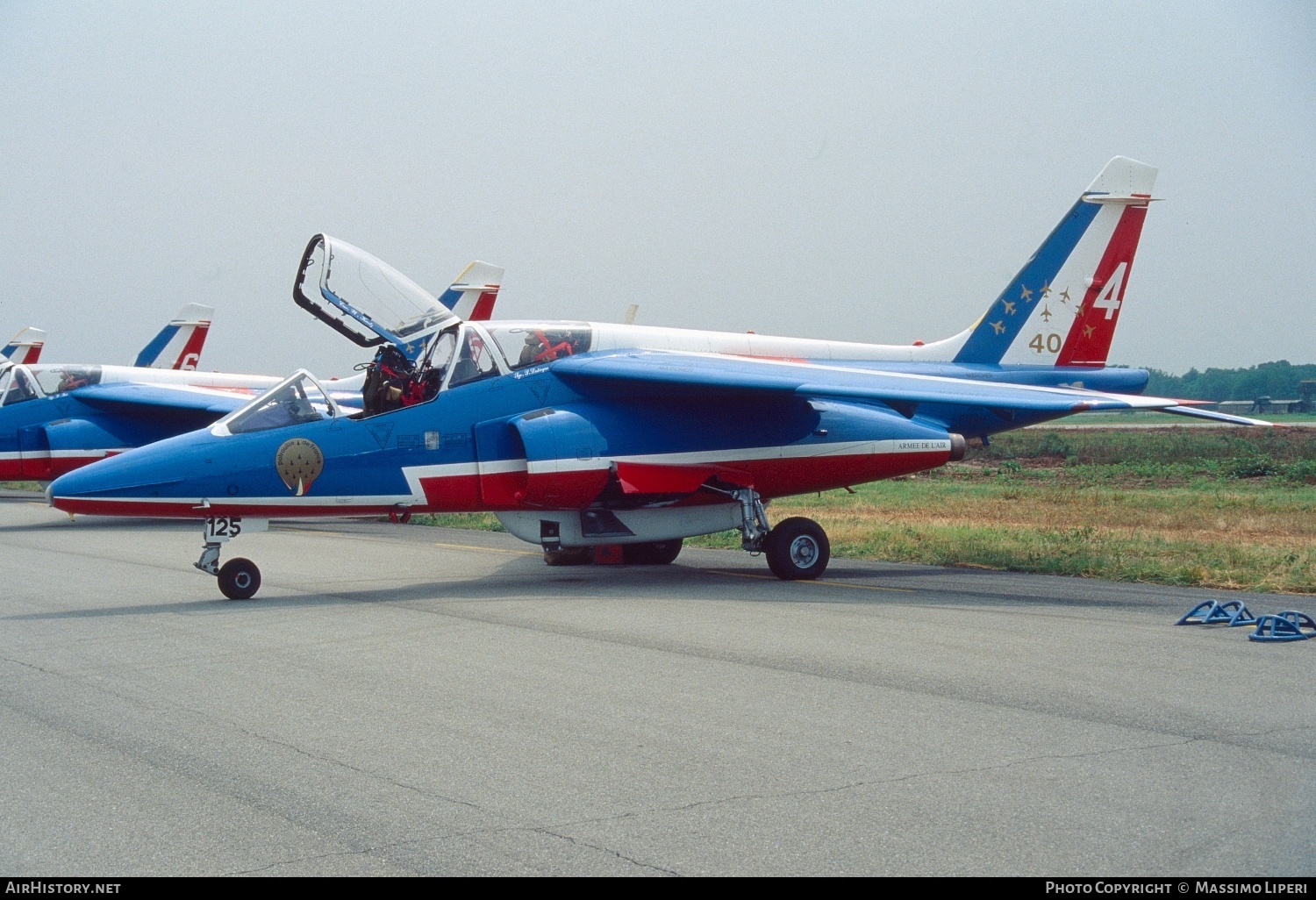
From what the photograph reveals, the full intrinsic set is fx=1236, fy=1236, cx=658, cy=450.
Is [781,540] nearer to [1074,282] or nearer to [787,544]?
[787,544]

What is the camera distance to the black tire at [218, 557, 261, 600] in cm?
1186

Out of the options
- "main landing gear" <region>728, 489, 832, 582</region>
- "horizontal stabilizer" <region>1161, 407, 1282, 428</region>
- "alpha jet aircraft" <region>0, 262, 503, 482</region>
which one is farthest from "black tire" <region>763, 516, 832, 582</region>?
"alpha jet aircraft" <region>0, 262, 503, 482</region>

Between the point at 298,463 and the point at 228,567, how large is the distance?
1.20m

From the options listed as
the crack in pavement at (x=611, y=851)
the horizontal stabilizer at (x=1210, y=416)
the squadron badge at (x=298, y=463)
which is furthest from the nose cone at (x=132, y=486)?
the horizontal stabilizer at (x=1210, y=416)

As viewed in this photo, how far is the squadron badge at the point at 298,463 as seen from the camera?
12.1 m

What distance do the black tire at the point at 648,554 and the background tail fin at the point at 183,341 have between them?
2796 centimetres

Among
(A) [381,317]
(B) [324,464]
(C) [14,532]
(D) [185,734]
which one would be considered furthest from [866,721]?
(C) [14,532]

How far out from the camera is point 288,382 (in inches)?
496

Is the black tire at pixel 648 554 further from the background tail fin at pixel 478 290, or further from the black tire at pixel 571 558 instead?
the background tail fin at pixel 478 290

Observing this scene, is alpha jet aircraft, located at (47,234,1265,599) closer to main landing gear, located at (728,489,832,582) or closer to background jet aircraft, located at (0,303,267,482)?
main landing gear, located at (728,489,832,582)

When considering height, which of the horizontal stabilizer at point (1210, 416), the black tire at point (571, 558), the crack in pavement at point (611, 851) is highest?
the horizontal stabilizer at point (1210, 416)

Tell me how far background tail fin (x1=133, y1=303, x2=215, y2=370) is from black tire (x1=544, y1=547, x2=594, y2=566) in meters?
27.2

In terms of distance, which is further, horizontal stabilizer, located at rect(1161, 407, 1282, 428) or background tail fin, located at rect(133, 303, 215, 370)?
background tail fin, located at rect(133, 303, 215, 370)

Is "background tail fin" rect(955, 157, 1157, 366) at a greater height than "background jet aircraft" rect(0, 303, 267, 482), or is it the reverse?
"background tail fin" rect(955, 157, 1157, 366)
